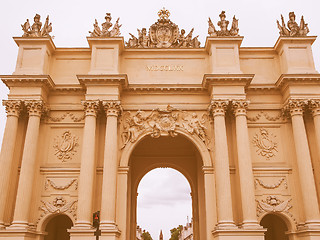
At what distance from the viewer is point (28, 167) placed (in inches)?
706

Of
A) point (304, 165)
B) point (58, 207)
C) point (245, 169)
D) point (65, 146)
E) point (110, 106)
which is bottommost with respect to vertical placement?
point (58, 207)

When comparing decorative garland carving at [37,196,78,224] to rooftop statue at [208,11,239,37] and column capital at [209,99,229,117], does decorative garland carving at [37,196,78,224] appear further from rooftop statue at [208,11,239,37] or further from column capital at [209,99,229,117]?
rooftop statue at [208,11,239,37]

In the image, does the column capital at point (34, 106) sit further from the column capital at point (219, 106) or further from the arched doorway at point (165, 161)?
the column capital at point (219, 106)

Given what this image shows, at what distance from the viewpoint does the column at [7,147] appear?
1753 cm

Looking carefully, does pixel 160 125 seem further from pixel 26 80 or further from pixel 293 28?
pixel 293 28

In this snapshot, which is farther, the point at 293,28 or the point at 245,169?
the point at 293,28

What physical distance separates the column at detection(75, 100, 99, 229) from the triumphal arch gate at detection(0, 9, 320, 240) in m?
0.06

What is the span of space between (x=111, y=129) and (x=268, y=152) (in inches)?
370

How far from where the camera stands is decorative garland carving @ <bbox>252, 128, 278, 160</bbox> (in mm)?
19578

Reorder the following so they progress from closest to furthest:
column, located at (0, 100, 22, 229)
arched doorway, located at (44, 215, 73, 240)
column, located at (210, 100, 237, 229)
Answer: column, located at (210, 100, 237, 229)
column, located at (0, 100, 22, 229)
arched doorway, located at (44, 215, 73, 240)

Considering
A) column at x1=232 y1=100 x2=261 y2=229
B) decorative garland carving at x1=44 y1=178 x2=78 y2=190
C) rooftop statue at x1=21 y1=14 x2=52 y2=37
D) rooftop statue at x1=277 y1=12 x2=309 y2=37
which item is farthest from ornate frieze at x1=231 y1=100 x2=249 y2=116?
rooftop statue at x1=21 y1=14 x2=52 y2=37

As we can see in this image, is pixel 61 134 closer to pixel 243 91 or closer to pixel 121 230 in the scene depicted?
pixel 121 230

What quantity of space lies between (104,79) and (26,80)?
4.56 m

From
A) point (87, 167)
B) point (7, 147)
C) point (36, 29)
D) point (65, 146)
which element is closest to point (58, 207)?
point (87, 167)
